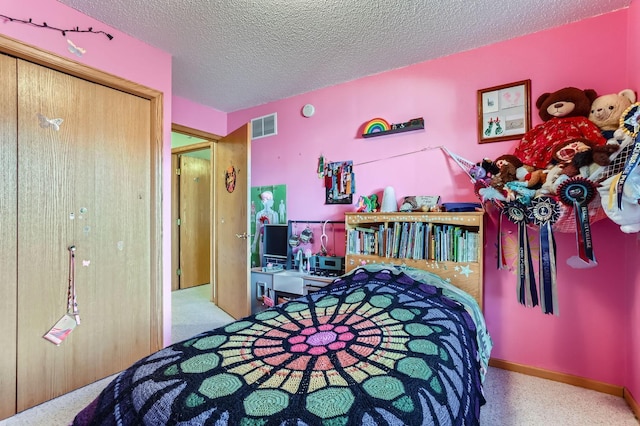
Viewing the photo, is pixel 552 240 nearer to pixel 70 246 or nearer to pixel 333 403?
pixel 333 403

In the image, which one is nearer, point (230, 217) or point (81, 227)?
point (81, 227)

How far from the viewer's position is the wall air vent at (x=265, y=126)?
10.9ft

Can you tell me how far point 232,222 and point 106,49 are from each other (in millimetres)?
1729

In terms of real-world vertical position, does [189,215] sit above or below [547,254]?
above

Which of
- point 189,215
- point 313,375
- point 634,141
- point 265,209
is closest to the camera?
point 313,375

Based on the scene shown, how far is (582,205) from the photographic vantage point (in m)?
1.61

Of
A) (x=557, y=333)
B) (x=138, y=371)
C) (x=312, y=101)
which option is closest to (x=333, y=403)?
(x=138, y=371)

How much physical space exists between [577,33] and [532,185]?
40.7 inches

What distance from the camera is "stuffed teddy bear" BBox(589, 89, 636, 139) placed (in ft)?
5.69

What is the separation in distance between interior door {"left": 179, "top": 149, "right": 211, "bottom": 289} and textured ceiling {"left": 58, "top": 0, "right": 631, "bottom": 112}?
2.13 m

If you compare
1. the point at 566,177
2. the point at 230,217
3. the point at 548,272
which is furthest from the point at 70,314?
the point at 566,177

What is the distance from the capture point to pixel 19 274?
176 centimetres

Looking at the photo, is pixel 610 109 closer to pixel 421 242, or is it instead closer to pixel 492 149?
pixel 492 149

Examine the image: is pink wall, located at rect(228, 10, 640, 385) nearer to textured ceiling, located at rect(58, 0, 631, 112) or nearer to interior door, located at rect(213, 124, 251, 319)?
textured ceiling, located at rect(58, 0, 631, 112)
